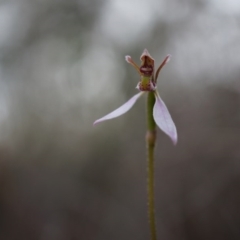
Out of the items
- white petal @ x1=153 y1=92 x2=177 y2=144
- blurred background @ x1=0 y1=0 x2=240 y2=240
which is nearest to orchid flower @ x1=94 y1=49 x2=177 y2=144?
white petal @ x1=153 y1=92 x2=177 y2=144

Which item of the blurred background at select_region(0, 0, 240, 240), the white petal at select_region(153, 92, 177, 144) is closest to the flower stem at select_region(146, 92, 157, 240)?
the white petal at select_region(153, 92, 177, 144)

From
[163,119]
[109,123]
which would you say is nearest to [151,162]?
[163,119]

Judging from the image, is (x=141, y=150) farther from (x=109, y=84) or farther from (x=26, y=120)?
(x=26, y=120)

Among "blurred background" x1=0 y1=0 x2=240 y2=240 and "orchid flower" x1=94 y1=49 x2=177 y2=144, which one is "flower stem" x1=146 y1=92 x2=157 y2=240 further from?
"blurred background" x1=0 y1=0 x2=240 y2=240

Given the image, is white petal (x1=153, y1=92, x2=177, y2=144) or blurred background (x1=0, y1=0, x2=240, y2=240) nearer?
white petal (x1=153, y1=92, x2=177, y2=144)

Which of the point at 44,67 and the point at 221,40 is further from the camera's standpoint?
the point at 44,67

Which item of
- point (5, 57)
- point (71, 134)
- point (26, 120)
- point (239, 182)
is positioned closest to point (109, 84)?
point (71, 134)

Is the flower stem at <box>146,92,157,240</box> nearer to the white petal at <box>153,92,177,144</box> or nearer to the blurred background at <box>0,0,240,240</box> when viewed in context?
the white petal at <box>153,92,177,144</box>
